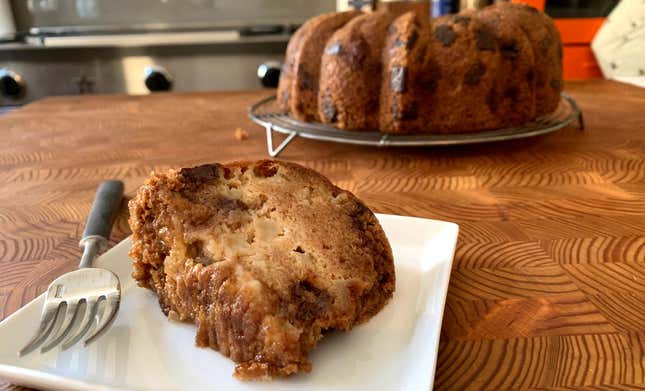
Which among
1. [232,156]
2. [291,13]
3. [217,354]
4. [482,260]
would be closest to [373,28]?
[232,156]

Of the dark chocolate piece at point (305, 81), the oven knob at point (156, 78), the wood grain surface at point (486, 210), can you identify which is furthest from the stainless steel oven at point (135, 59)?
the dark chocolate piece at point (305, 81)

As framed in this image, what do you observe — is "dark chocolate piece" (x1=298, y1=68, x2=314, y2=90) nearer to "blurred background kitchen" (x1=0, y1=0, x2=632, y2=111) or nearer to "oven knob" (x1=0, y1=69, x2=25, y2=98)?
"blurred background kitchen" (x1=0, y1=0, x2=632, y2=111)

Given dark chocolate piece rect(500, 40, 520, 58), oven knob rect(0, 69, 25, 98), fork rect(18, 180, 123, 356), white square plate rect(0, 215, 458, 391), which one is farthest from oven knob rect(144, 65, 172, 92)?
white square plate rect(0, 215, 458, 391)

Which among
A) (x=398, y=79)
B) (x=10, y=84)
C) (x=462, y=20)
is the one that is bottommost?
(x=10, y=84)

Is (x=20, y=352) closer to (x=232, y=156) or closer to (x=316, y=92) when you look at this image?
(x=232, y=156)

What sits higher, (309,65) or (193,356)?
(309,65)

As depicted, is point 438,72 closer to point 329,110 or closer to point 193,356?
point 329,110

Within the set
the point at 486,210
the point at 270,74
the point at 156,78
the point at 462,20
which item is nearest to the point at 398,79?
the point at 462,20
